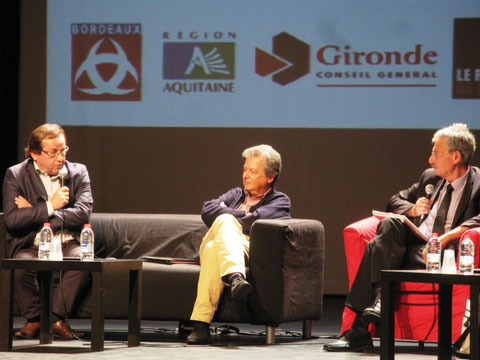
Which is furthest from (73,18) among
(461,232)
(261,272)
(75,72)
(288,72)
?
(461,232)

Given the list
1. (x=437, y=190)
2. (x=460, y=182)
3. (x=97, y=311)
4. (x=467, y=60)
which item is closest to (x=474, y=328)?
(x=460, y=182)

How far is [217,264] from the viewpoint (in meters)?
4.84

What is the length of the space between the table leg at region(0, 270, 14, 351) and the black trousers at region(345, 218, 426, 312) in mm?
1625

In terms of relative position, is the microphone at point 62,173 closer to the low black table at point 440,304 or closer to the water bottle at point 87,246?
the water bottle at point 87,246

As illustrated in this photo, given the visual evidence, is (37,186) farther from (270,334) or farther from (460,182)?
(460,182)

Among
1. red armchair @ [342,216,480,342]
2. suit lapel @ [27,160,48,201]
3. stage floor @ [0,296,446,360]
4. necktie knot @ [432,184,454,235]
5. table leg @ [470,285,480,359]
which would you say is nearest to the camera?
table leg @ [470,285,480,359]

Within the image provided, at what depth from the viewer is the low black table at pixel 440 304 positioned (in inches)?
→ 141

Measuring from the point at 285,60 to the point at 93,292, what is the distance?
3.38 meters

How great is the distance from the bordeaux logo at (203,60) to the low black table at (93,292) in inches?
111

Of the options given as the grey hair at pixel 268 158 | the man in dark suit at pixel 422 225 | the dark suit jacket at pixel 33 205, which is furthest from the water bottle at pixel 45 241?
the man in dark suit at pixel 422 225

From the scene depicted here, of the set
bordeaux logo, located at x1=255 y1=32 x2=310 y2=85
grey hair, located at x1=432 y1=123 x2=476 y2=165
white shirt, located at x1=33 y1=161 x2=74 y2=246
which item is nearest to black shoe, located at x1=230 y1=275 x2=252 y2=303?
white shirt, located at x1=33 y1=161 x2=74 y2=246

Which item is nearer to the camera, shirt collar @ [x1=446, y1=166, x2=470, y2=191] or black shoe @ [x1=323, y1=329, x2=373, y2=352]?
black shoe @ [x1=323, y1=329, x2=373, y2=352]

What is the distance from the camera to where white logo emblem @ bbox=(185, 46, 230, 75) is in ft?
23.9

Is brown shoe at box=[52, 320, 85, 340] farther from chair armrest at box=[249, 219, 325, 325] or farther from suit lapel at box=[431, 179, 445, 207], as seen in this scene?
suit lapel at box=[431, 179, 445, 207]
